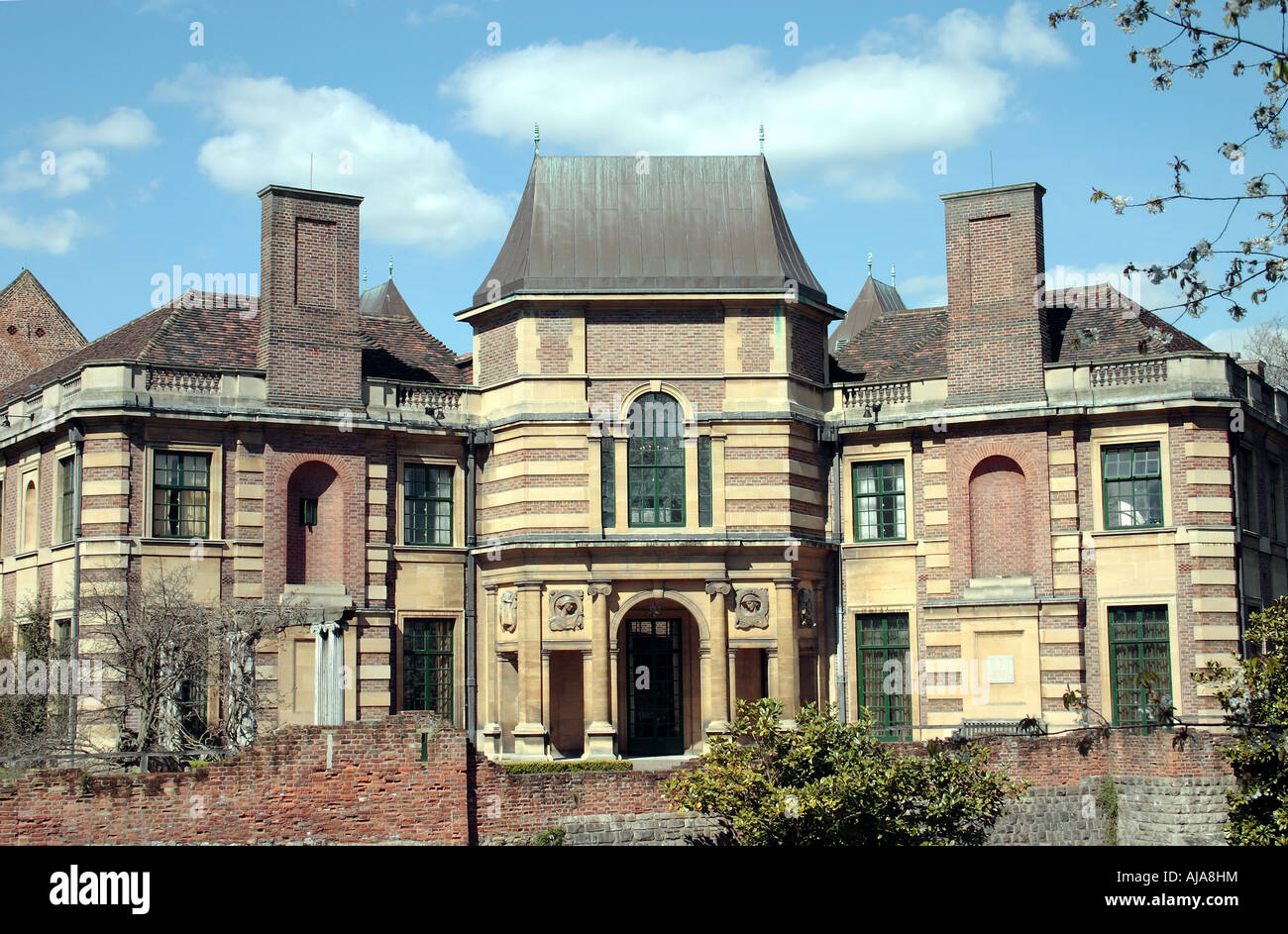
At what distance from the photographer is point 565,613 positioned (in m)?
35.6

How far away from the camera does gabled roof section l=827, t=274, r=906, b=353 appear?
57750 millimetres

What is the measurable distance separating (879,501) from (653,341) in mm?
6295

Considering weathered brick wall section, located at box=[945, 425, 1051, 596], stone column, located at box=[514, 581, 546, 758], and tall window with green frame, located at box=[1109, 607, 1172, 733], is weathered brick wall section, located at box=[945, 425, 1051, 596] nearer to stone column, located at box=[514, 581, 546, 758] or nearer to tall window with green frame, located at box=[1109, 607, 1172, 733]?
tall window with green frame, located at box=[1109, 607, 1172, 733]

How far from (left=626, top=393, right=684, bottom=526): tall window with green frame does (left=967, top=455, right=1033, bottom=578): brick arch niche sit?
252 inches

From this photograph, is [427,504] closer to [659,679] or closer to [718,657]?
[659,679]

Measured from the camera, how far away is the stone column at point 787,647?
35.5 m

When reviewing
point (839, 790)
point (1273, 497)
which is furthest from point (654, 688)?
point (1273, 497)

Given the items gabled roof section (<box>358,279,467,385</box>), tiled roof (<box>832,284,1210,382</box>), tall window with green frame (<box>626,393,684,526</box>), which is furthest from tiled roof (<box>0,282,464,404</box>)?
tiled roof (<box>832,284,1210,382</box>)

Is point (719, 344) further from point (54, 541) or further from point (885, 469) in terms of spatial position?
point (54, 541)

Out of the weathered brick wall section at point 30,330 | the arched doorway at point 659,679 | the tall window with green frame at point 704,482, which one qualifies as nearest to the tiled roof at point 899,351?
the tall window with green frame at point 704,482

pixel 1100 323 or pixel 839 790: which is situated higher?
pixel 1100 323

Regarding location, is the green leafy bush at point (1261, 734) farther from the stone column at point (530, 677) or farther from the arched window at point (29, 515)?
the arched window at point (29, 515)

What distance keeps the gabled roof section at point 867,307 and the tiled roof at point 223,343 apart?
20298 millimetres
